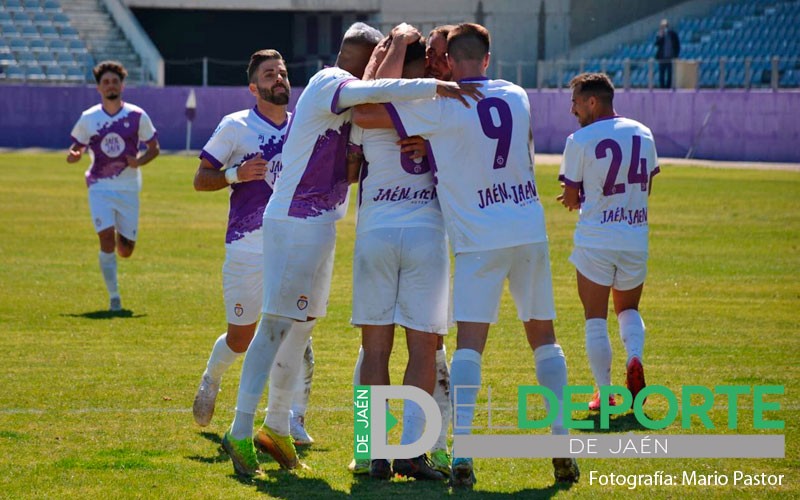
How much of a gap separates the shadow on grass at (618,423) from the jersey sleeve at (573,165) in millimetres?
1514

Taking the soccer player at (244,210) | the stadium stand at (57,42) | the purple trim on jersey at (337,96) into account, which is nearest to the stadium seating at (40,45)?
the stadium stand at (57,42)

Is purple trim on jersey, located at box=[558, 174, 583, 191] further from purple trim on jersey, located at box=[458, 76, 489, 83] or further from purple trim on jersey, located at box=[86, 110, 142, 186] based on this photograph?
purple trim on jersey, located at box=[86, 110, 142, 186]

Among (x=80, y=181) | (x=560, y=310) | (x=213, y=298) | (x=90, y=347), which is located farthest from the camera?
(x=80, y=181)

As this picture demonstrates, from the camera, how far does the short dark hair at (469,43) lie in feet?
21.4

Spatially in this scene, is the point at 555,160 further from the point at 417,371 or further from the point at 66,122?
the point at 417,371

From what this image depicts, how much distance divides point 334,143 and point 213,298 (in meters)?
7.69

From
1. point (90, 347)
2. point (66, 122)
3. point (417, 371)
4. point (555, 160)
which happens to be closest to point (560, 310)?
point (90, 347)

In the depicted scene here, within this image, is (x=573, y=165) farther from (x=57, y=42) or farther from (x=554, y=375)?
(x=57, y=42)

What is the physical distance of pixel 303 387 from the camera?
7762 millimetres

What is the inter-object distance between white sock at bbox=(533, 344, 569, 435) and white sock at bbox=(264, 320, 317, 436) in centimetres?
136

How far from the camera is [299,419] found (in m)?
7.67

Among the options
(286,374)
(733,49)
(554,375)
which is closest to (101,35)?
(733,49)

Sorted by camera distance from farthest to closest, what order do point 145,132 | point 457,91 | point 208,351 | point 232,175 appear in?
point 145,132 < point 208,351 < point 232,175 < point 457,91

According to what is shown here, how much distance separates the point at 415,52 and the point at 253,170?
1.29 m
